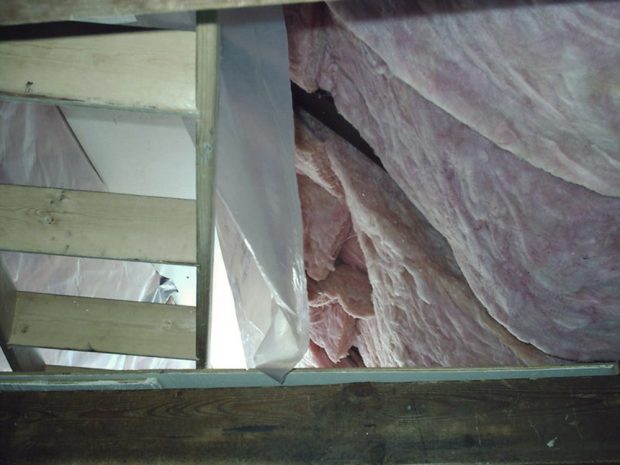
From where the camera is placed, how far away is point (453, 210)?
1447 millimetres

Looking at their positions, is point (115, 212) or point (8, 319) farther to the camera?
point (8, 319)

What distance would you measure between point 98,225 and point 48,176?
2.68 feet

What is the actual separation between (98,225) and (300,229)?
49cm

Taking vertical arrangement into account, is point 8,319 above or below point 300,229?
below

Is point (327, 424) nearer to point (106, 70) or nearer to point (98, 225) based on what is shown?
point (98, 225)

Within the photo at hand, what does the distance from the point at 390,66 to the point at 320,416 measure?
77cm

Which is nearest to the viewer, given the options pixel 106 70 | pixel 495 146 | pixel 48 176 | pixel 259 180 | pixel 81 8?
pixel 81 8

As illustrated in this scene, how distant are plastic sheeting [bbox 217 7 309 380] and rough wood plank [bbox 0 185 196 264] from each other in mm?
213

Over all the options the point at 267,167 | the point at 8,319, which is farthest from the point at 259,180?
the point at 8,319

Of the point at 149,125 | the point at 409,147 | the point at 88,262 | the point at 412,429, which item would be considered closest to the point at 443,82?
the point at 409,147

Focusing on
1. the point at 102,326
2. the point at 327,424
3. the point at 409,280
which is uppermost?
the point at 409,280

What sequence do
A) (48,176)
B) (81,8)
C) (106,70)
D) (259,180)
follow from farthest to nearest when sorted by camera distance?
1. (48,176)
2. (259,180)
3. (106,70)
4. (81,8)

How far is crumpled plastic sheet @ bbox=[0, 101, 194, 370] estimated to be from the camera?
184 centimetres

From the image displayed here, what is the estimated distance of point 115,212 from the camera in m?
1.34
